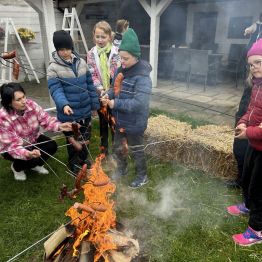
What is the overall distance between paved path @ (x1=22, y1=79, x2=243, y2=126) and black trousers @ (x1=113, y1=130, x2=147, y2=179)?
2599 mm

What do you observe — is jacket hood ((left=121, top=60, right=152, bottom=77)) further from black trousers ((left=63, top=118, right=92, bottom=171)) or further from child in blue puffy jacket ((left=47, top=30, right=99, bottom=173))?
black trousers ((left=63, top=118, right=92, bottom=171))

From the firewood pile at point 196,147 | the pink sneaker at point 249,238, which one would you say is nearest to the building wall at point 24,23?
the firewood pile at point 196,147

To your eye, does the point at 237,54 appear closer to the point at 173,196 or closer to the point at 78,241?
the point at 173,196

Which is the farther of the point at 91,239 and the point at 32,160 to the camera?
the point at 32,160

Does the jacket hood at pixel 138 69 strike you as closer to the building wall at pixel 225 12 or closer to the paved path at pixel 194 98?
the paved path at pixel 194 98

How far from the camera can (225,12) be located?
9445 mm

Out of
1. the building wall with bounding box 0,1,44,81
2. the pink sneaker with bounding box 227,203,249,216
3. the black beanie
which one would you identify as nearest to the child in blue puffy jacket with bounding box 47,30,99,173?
the black beanie

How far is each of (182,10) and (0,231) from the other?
9.79 m

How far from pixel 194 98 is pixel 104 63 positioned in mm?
4384

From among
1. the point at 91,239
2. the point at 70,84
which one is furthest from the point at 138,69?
the point at 91,239

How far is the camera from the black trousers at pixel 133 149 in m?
3.77

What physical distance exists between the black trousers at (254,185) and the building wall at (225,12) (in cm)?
742

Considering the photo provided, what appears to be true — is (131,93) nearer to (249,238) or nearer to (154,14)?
(249,238)

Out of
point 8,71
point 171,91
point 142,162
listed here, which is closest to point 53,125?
point 142,162
